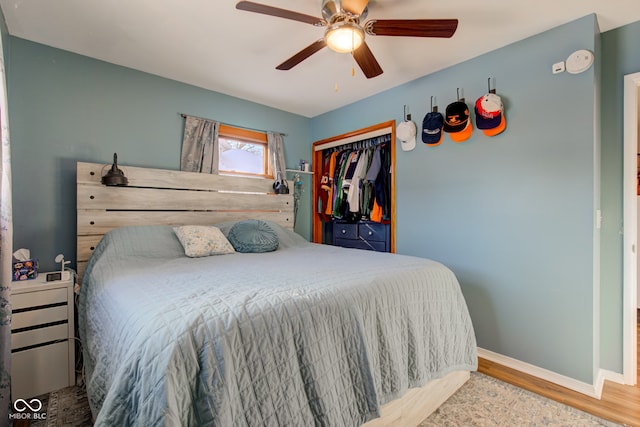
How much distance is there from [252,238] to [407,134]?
179 centimetres

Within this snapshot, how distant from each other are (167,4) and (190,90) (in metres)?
1.24

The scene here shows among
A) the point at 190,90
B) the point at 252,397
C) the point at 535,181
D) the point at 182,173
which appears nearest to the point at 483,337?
the point at 535,181

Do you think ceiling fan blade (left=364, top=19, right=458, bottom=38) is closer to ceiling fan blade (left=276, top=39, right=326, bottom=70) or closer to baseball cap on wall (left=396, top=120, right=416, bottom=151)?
ceiling fan blade (left=276, top=39, right=326, bottom=70)

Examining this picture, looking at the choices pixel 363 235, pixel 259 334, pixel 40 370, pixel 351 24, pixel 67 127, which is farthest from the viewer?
pixel 363 235

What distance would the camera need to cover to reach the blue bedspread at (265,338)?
2.71 ft

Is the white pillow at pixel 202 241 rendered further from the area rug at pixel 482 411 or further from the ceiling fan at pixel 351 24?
the ceiling fan at pixel 351 24

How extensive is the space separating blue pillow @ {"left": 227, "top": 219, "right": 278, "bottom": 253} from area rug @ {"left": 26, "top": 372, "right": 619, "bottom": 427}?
1357mm

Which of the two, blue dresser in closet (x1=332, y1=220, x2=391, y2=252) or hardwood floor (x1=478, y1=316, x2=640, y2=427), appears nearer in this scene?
hardwood floor (x1=478, y1=316, x2=640, y2=427)

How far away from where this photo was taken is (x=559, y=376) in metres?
1.98

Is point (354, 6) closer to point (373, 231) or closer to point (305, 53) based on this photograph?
point (305, 53)

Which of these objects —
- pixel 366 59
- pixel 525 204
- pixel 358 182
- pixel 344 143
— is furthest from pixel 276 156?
pixel 525 204

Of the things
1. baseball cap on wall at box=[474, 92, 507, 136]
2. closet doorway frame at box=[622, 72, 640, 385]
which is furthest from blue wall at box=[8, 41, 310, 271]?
closet doorway frame at box=[622, 72, 640, 385]

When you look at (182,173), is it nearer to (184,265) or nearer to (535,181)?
(184,265)

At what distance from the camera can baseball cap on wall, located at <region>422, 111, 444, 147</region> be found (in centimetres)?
261
